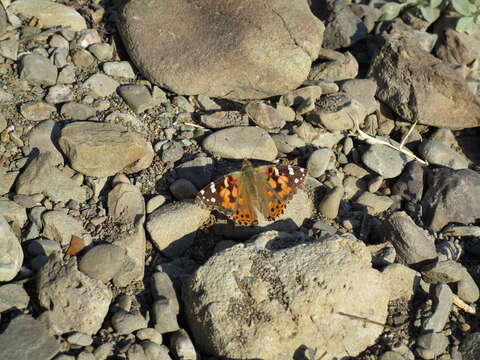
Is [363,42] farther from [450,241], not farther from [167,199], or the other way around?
[167,199]

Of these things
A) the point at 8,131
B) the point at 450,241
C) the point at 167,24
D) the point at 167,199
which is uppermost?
the point at 167,24

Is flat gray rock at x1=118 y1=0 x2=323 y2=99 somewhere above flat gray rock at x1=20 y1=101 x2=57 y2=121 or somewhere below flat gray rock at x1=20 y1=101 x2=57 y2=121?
above

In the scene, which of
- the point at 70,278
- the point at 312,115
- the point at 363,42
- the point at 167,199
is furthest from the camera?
the point at 363,42

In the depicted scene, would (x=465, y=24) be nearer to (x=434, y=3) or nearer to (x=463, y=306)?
(x=434, y=3)

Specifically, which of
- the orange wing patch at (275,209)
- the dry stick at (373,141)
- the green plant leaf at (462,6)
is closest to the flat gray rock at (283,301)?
the orange wing patch at (275,209)

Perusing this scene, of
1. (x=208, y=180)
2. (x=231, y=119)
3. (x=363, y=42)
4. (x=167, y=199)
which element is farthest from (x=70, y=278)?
(x=363, y=42)

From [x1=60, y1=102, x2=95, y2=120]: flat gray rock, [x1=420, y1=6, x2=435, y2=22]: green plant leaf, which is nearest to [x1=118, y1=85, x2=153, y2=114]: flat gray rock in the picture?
[x1=60, y1=102, x2=95, y2=120]: flat gray rock

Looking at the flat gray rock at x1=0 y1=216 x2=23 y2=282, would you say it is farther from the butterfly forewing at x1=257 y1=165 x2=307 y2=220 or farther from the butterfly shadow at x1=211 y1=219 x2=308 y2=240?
the butterfly forewing at x1=257 y1=165 x2=307 y2=220
